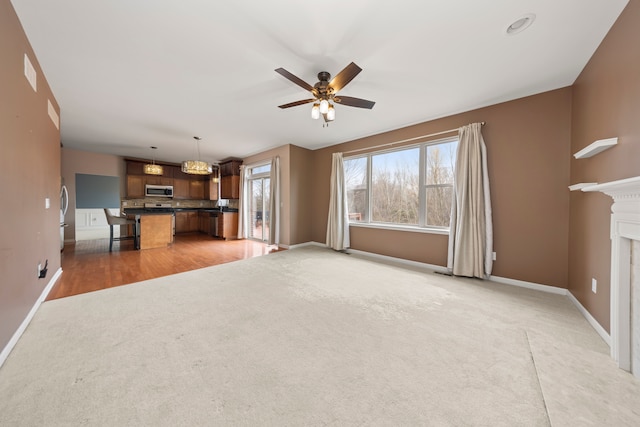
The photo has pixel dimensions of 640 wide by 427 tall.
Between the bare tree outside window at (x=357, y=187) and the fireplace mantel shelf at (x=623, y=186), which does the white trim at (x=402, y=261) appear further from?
the fireplace mantel shelf at (x=623, y=186)

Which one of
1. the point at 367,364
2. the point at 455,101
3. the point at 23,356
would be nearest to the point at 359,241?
the point at 455,101

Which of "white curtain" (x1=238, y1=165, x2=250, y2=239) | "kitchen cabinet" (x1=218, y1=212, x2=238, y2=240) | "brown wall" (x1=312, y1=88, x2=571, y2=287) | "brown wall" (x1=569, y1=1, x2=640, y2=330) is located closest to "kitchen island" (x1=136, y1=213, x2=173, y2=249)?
"kitchen cabinet" (x1=218, y1=212, x2=238, y2=240)

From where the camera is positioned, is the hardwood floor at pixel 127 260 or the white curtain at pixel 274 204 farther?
the white curtain at pixel 274 204

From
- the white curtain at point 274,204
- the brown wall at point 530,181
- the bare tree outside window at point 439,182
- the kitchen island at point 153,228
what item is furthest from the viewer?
the white curtain at point 274,204

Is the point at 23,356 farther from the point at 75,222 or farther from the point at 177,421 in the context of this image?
the point at 75,222

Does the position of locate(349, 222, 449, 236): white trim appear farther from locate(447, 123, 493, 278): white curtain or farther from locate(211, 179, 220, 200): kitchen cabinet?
locate(211, 179, 220, 200): kitchen cabinet

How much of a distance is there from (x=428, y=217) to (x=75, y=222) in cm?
898

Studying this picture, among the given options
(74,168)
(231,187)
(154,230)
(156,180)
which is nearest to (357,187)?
(231,187)

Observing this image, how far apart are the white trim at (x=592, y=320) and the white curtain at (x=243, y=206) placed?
22.1 feet

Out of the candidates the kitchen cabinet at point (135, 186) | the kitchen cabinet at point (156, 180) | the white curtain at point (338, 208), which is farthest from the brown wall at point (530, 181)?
the kitchen cabinet at point (135, 186)

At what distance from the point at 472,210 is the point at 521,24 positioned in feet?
7.07

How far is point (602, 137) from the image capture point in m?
1.96

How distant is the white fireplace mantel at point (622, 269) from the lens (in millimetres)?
1466

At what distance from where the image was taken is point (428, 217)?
3.91 m
